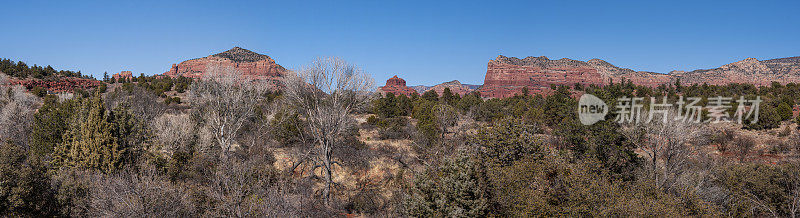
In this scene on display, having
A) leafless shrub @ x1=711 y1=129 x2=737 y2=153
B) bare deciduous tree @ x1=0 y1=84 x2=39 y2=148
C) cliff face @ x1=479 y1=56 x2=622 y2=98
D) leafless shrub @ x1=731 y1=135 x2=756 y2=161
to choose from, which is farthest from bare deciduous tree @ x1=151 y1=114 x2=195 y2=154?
cliff face @ x1=479 y1=56 x2=622 y2=98

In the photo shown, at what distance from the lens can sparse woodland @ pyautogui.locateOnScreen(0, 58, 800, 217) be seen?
508 inches

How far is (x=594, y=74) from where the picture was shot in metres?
134

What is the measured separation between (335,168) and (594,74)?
13440cm

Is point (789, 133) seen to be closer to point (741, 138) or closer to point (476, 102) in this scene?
point (741, 138)

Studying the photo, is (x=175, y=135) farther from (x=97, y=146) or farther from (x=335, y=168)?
(x=335, y=168)

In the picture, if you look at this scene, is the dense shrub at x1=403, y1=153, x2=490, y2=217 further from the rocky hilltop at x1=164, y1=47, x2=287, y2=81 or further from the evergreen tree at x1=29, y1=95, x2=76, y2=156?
the rocky hilltop at x1=164, y1=47, x2=287, y2=81

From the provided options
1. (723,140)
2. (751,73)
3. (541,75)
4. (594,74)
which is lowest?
(723,140)

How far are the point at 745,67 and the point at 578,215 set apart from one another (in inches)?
5376

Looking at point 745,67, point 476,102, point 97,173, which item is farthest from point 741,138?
point 745,67

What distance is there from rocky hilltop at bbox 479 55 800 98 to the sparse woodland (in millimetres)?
77958

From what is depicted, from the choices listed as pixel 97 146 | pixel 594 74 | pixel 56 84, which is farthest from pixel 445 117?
pixel 594 74

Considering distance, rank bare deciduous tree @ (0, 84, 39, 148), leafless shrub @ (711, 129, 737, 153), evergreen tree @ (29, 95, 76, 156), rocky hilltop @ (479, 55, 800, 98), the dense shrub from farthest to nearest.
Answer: rocky hilltop @ (479, 55, 800, 98)
leafless shrub @ (711, 129, 737, 153)
bare deciduous tree @ (0, 84, 39, 148)
evergreen tree @ (29, 95, 76, 156)
the dense shrub

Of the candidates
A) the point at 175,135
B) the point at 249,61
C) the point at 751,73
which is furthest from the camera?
the point at 751,73

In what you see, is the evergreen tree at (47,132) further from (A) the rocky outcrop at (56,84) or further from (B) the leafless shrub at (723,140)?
(B) the leafless shrub at (723,140)
